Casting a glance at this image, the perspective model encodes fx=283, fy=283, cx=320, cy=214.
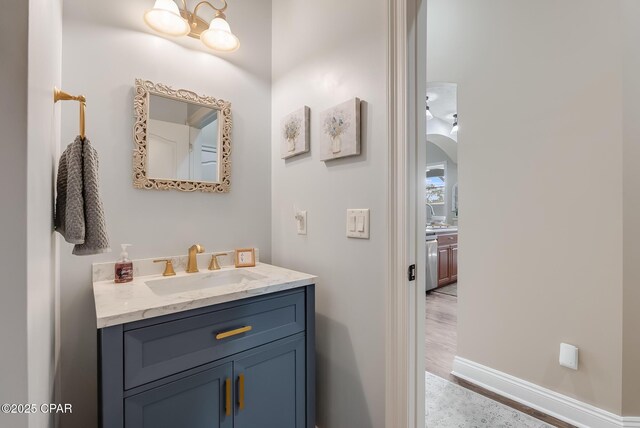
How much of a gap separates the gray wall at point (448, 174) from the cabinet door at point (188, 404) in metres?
5.38

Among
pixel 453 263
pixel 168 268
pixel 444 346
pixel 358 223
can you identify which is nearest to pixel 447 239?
pixel 453 263

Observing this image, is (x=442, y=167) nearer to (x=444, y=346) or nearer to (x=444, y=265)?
(x=444, y=265)

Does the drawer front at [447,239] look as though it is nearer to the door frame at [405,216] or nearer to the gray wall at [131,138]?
the gray wall at [131,138]

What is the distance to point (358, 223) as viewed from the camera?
1264 millimetres

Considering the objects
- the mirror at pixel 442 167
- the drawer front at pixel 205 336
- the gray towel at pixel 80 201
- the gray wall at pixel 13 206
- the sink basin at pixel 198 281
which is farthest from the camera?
the mirror at pixel 442 167

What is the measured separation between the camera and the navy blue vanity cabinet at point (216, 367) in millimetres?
845

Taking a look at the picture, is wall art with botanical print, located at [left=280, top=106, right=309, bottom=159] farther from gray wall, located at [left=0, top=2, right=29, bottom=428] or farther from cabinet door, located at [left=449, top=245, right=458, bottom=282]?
cabinet door, located at [left=449, top=245, right=458, bottom=282]

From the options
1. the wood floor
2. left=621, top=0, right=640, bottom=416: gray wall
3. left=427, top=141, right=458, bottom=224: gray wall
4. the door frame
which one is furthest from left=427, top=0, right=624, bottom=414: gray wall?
left=427, top=141, right=458, bottom=224: gray wall

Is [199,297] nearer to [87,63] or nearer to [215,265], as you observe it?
[215,265]

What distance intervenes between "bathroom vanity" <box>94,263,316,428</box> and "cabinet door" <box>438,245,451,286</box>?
340cm

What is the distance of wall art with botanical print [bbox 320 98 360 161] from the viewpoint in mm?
1251

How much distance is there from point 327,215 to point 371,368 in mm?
715

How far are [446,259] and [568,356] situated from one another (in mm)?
2779

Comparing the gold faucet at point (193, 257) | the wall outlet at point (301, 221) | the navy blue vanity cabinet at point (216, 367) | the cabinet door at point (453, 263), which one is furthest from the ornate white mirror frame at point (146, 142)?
the cabinet door at point (453, 263)
